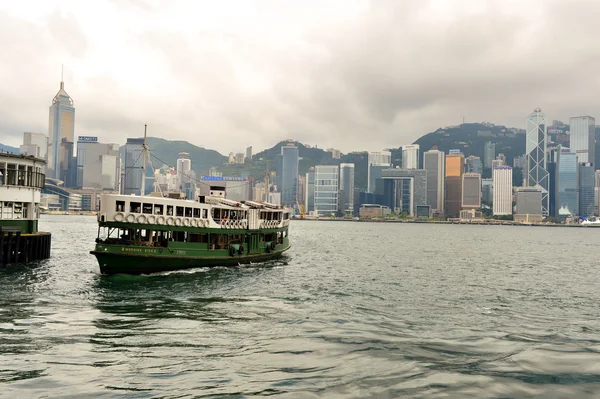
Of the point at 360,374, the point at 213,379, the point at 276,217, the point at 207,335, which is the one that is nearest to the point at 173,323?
the point at 207,335

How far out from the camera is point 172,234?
38969mm

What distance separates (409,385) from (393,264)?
4028cm

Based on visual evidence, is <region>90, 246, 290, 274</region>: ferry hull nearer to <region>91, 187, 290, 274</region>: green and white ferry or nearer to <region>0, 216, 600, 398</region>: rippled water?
<region>91, 187, 290, 274</region>: green and white ferry

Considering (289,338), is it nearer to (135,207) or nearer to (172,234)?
(172,234)

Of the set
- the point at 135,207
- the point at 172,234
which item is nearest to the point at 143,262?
the point at 172,234

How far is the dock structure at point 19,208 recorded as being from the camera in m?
42.5

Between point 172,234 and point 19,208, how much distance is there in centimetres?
1697

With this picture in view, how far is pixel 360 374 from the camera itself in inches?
614

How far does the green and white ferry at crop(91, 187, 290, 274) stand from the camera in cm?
3628

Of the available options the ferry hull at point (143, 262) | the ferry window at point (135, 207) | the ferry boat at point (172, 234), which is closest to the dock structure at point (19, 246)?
the ferry boat at point (172, 234)

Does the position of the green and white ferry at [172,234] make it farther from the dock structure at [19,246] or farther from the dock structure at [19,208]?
the dock structure at [19,208]

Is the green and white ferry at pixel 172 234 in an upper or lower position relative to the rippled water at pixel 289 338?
upper

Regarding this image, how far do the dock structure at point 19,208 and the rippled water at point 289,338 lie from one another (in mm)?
6850

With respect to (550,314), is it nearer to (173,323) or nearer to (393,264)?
(173,323)
